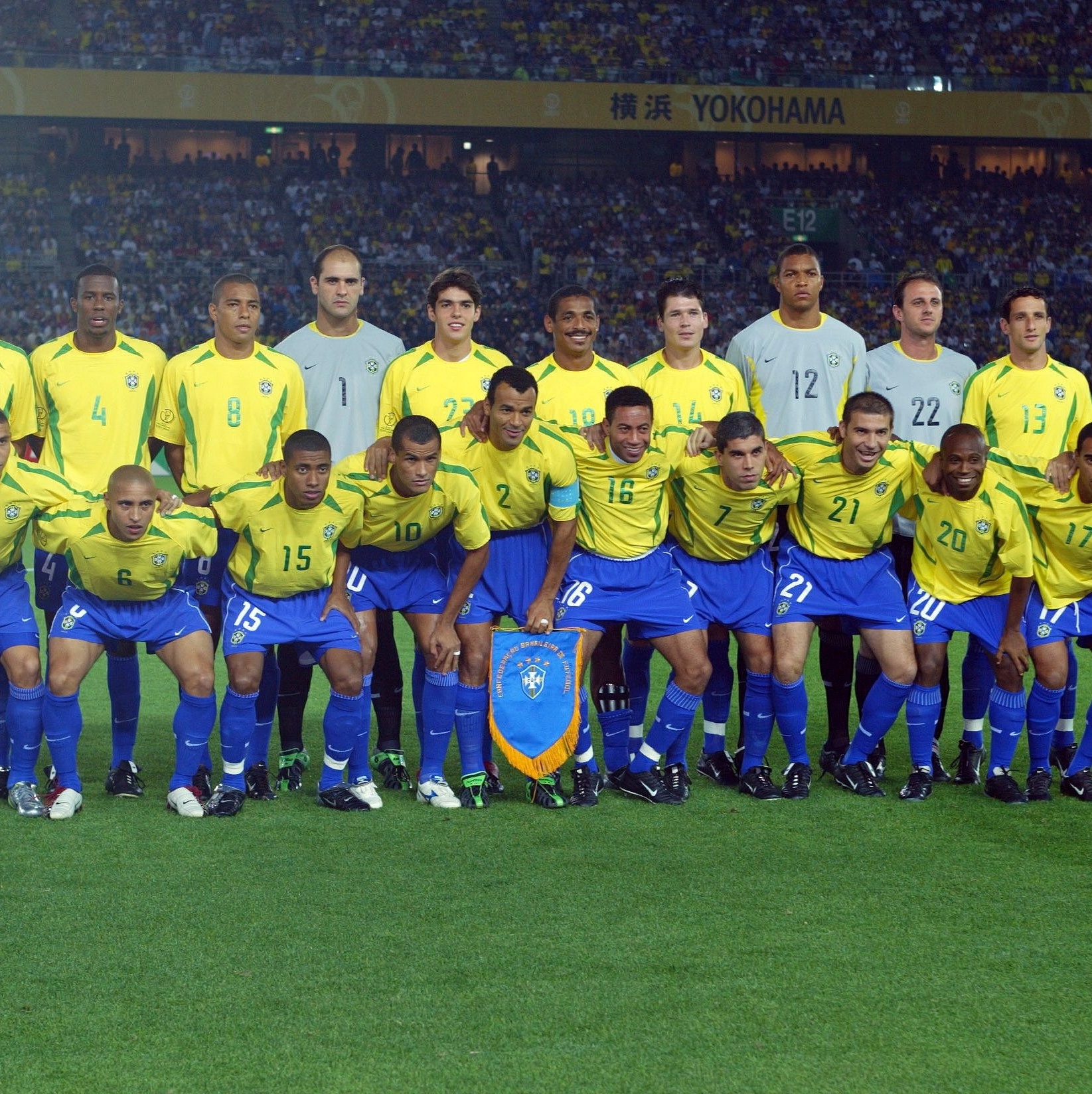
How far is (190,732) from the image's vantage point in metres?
5.63

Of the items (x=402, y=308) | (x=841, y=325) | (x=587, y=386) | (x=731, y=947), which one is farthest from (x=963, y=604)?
(x=402, y=308)

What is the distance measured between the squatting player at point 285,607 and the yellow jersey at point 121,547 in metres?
0.15

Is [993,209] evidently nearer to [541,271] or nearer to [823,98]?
[823,98]

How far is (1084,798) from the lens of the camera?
588 centimetres

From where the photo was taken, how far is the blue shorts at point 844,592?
6027 mm

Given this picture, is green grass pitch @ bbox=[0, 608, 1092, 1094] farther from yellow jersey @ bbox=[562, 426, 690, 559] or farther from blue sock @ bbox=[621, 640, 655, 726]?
yellow jersey @ bbox=[562, 426, 690, 559]

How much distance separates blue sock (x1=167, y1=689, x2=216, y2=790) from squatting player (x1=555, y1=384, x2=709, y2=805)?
1470 millimetres

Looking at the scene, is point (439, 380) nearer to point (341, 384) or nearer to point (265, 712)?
point (341, 384)

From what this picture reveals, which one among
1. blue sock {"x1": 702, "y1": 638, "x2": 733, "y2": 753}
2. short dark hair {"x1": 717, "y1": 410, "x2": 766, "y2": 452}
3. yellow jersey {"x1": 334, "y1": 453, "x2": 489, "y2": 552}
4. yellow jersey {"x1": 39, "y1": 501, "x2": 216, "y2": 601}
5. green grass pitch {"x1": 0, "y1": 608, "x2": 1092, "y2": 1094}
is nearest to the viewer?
green grass pitch {"x1": 0, "y1": 608, "x2": 1092, "y2": 1094}

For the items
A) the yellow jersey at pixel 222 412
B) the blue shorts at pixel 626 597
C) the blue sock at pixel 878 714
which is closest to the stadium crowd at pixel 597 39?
the yellow jersey at pixel 222 412

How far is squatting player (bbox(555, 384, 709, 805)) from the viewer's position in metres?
5.85

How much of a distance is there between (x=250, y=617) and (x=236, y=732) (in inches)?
17.7

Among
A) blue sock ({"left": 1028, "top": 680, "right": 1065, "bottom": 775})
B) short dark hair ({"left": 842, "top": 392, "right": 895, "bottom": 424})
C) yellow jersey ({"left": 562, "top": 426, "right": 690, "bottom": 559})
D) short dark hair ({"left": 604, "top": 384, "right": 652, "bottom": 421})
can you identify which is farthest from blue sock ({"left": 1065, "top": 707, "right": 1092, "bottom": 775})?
short dark hair ({"left": 604, "top": 384, "right": 652, "bottom": 421})

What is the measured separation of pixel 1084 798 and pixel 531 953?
290 centimetres
